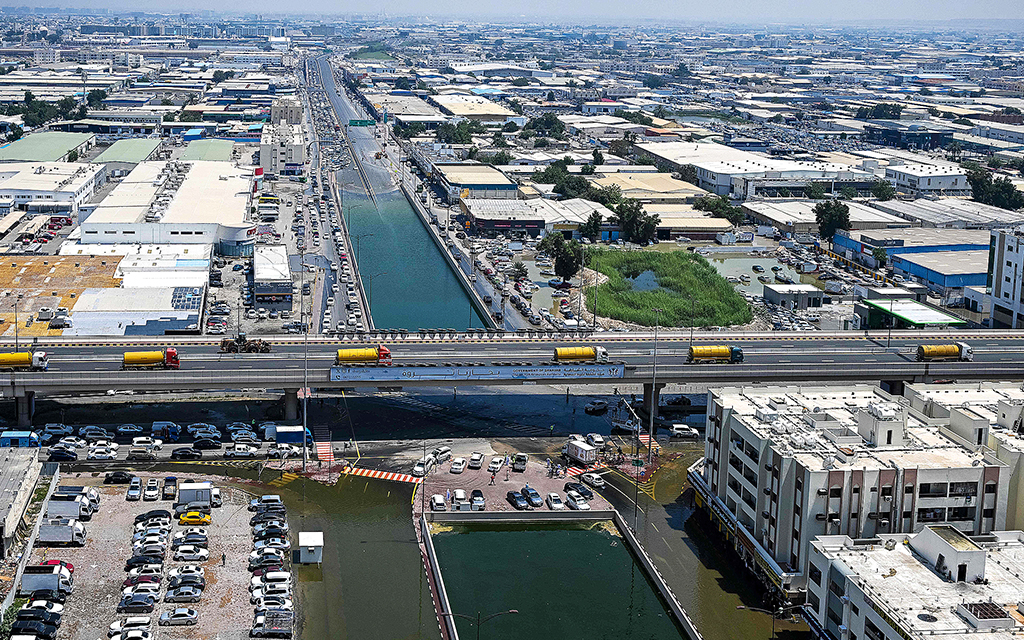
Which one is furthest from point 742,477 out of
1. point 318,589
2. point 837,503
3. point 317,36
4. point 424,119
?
point 317,36

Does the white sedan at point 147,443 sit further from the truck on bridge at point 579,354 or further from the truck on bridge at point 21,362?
the truck on bridge at point 579,354

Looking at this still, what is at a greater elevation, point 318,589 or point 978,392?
point 978,392

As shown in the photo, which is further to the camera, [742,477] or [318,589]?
[742,477]

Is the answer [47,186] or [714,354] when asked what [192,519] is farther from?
[47,186]

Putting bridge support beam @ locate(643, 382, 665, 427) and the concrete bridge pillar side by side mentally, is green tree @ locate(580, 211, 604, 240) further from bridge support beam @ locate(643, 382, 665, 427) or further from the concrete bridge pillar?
the concrete bridge pillar

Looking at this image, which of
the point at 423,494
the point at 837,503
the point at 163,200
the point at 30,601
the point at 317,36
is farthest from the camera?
the point at 317,36

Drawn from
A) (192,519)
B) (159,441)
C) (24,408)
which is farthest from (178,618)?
(24,408)

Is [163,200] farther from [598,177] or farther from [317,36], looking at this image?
[317,36]
